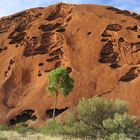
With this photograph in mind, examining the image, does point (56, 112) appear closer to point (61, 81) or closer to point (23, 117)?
point (23, 117)

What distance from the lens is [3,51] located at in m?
76.3

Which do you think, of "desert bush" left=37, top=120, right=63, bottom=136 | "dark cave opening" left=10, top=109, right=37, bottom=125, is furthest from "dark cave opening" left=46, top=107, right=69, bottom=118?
"desert bush" left=37, top=120, right=63, bottom=136

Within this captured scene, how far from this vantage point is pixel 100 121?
38594 mm

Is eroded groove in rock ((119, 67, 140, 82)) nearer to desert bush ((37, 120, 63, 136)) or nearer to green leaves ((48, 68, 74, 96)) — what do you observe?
green leaves ((48, 68, 74, 96))

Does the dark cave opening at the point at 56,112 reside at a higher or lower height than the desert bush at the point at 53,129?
higher

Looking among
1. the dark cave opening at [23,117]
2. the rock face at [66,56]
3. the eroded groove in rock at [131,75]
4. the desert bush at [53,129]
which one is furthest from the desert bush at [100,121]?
the eroded groove in rock at [131,75]

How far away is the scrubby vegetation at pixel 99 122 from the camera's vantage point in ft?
119

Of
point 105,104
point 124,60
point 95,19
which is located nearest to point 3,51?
point 95,19

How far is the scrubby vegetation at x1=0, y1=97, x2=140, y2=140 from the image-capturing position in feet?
119

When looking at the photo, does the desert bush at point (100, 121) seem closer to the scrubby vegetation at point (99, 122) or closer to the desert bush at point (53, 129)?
the scrubby vegetation at point (99, 122)

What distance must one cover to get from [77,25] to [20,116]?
18914mm

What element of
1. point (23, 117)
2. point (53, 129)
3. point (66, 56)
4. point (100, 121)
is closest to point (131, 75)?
point (66, 56)

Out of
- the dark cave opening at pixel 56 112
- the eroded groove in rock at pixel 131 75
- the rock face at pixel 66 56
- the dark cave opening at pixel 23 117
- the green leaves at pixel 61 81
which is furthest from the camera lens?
the eroded groove in rock at pixel 131 75

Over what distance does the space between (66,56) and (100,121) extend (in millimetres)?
31642
